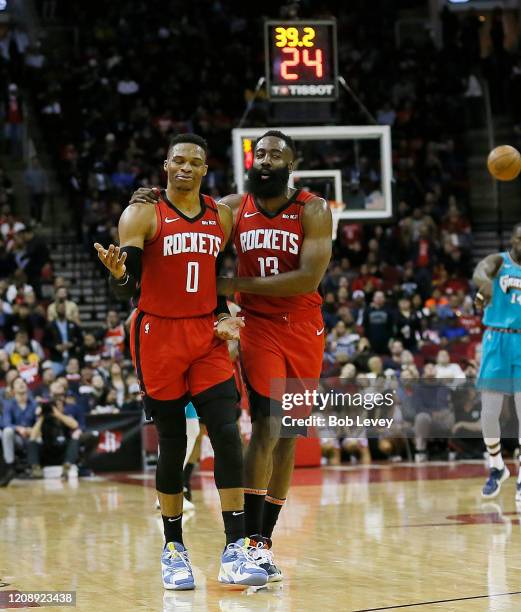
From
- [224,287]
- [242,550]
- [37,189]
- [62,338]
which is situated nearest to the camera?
[242,550]

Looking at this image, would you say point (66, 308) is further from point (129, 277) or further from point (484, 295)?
point (129, 277)

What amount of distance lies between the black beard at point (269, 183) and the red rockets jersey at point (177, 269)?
1.48ft

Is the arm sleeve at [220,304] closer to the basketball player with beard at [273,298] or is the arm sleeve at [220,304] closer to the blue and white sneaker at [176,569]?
the basketball player with beard at [273,298]

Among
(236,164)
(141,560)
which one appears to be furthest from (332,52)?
(141,560)

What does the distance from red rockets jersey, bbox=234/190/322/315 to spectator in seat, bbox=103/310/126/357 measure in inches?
406

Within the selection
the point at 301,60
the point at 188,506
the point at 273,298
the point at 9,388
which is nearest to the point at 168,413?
the point at 273,298

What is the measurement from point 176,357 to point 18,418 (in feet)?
28.0

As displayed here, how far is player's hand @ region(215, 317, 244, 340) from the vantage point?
6320mm

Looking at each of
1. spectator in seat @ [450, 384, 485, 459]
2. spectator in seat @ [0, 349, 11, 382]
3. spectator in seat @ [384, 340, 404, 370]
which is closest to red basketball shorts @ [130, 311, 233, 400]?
spectator in seat @ [450, 384, 485, 459]

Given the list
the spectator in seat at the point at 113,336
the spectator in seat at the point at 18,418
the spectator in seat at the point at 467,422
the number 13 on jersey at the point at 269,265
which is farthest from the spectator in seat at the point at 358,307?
the number 13 on jersey at the point at 269,265

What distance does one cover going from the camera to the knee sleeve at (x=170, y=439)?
643 centimetres

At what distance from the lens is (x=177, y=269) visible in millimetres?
6363

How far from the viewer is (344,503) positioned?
1040cm

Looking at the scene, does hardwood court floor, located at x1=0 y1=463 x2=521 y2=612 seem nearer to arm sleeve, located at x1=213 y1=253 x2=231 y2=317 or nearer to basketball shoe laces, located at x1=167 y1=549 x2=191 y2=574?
basketball shoe laces, located at x1=167 y1=549 x2=191 y2=574
